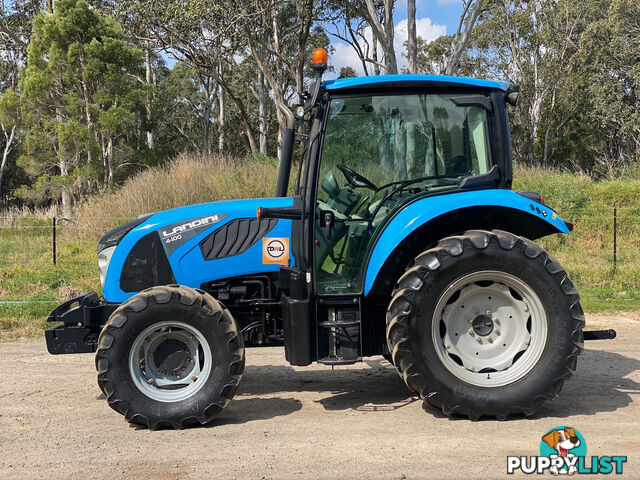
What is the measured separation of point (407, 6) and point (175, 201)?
895cm

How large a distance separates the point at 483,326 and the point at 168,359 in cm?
235

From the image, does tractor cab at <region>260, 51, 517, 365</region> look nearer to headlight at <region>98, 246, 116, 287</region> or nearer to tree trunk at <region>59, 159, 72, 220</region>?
headlight at <region>98, 246, 116, 287</region>

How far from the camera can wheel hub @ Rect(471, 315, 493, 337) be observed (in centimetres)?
490

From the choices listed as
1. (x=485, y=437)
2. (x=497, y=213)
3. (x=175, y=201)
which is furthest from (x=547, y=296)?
(x=175, y=201)

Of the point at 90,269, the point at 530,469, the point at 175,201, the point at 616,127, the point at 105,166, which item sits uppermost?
the point at 616,127

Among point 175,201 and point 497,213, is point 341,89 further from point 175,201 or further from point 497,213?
point 175,201

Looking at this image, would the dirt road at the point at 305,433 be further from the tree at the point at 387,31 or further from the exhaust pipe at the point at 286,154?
the tree at the point at 387,31

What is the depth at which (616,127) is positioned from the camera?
3456cm

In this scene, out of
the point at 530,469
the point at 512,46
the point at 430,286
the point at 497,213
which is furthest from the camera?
the point at 512,46

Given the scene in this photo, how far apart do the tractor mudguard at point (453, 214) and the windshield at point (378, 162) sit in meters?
0.13

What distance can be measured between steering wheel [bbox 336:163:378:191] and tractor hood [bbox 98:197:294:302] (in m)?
0.52

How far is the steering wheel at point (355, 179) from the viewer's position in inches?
198

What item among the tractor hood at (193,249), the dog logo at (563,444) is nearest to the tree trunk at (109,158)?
the tractor hood at (193,249)

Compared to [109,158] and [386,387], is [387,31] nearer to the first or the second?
[109,158]
